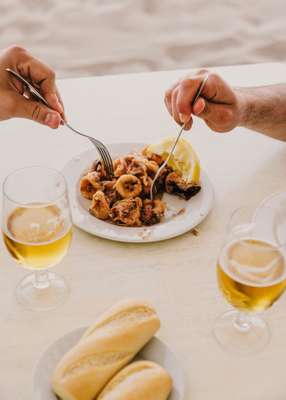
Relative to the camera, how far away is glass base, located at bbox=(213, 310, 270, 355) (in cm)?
106

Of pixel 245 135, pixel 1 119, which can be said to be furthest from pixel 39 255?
pixel 245 135

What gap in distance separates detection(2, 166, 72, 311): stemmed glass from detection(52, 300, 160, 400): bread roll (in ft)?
0.55

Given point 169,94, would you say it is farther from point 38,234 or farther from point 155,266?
point 38,234

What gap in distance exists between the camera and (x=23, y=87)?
147cm

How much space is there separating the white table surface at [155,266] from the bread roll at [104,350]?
0.09 m

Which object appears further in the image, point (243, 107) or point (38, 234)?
point (243, 107)

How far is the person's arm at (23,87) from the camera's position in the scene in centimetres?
143

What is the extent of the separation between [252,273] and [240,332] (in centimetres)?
17

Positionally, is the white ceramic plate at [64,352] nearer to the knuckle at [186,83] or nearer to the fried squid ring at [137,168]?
the fried squid ring at [137,168]

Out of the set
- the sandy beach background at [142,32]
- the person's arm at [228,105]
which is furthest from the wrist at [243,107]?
the sandy beach background at [142,32]

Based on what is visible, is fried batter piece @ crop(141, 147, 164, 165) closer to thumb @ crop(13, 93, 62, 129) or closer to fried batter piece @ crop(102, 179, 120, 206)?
fried batter piece @ crop(102, 179, 120, 206)

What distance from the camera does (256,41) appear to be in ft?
12.0

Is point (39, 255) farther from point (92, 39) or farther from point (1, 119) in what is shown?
point (92, 39)

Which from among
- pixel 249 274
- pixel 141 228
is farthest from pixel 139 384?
pixel 141 228
